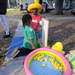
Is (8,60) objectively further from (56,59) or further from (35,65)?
(56,59)

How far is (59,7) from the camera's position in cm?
1355

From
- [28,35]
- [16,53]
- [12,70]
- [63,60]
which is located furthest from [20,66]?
[63,60]

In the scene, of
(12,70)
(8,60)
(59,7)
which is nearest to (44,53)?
(12,70)

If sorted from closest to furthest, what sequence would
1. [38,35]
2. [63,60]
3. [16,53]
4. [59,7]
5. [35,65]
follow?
[63,60] < [35,65] < [16,53] < [38,35] < [59,7]

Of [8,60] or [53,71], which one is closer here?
[53,71]

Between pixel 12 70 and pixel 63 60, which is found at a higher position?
pixel 63 60

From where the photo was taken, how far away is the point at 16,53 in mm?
2746

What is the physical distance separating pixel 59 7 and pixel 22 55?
41.4 ft

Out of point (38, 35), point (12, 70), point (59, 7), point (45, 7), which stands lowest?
point (12, 70)

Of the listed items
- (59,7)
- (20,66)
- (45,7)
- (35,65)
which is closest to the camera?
(35,65)

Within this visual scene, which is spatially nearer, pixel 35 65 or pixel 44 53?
pixel 35 65

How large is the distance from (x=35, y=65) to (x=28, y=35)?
84cm

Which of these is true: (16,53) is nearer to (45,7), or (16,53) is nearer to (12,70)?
(12,70)

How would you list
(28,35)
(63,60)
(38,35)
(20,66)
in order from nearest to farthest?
(63,60) → (28,35) → (20,66) → (38,35)
